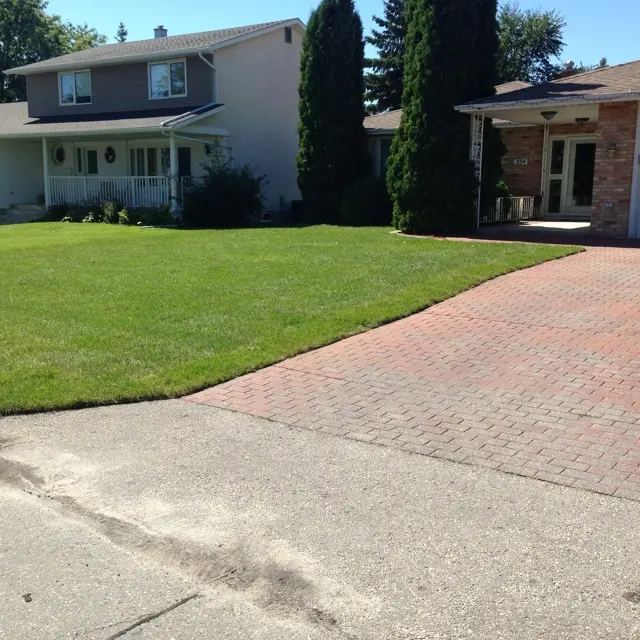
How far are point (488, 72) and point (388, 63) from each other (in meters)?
30.9

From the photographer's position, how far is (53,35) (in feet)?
166

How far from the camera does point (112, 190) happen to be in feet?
87.1

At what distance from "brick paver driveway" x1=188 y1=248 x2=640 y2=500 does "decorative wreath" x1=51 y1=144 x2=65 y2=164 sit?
25440 mm

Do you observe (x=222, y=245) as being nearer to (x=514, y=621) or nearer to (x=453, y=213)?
(x=453, y=213)

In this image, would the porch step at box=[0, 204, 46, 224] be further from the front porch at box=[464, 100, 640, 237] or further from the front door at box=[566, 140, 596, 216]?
the front door at box=[566, 140, 596, 216]

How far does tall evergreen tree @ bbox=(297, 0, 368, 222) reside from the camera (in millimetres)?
23359

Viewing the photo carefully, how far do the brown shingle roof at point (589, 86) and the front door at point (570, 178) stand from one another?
3855 mm

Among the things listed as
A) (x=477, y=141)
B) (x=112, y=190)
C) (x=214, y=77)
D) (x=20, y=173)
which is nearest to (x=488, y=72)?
(x=477, y=141)

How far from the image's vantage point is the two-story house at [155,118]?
84.6ft

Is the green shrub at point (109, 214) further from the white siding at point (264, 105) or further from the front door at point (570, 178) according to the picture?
the front door at point (570, 178)

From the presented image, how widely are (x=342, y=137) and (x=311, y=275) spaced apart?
12.8m

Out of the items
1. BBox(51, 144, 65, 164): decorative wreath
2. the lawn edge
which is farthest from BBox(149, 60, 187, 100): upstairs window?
the lawn edge

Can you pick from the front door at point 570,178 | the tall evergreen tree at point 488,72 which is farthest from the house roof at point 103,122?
the front door at point 570,178

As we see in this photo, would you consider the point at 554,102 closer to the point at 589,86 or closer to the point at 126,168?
the point at 589,86
